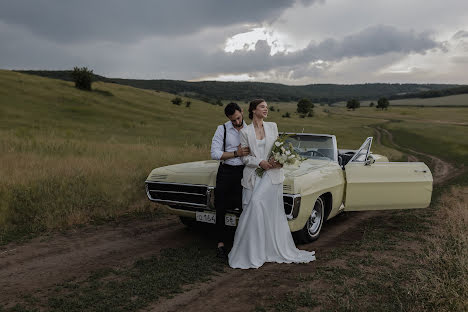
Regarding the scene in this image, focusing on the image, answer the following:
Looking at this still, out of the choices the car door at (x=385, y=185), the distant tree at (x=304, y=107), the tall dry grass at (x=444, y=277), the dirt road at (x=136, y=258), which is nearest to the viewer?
the tall dry grass at (x=444, y=277)

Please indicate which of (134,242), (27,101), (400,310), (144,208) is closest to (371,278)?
(400,310)

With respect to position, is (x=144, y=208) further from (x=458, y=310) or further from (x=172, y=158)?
(x=458, y=310)

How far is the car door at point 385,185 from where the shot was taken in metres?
6.65

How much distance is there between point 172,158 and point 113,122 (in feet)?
73.6

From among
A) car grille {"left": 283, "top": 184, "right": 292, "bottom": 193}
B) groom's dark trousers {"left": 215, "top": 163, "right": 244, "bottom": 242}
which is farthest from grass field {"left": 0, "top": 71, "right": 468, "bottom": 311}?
car grille {"left": 283, "top": 184, "right": 292, "bottom": 193}

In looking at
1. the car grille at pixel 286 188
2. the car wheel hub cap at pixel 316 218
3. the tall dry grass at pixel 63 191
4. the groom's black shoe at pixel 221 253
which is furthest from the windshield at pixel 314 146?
the tall dry grass at pixel 63 191

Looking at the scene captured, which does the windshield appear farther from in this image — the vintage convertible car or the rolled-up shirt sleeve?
the rolled-up shirt sleeve

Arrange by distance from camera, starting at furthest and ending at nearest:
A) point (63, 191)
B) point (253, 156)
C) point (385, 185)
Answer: point (63, 191)
point (385, 185)
point (253, 156)

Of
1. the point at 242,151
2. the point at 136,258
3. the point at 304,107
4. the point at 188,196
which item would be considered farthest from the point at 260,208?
the point at 304,107

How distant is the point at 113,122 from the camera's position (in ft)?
111

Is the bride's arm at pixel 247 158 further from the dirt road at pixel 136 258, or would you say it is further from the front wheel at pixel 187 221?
the front wheel at pixel 187 221

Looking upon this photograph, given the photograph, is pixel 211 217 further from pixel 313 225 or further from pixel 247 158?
pixel 313 225

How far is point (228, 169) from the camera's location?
17.5 ft

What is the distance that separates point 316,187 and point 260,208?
1.05 meters
